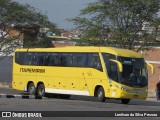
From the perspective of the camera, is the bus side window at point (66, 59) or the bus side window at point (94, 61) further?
the bus side window at point (66, 59)

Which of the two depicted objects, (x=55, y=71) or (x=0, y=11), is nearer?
(x=55, y=71)

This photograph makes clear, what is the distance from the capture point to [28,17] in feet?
186

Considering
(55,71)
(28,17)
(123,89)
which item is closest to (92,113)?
(123,89)

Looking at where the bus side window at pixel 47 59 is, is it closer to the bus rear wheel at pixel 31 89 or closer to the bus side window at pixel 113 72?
the bus rear wheel at pixel 31 89

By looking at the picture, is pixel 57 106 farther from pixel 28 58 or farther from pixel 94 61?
pixel 28 58

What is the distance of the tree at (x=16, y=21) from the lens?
184ft

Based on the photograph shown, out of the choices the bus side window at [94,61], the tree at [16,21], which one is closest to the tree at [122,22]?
the tree at [16,21]

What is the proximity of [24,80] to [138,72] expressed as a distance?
954 centimetres

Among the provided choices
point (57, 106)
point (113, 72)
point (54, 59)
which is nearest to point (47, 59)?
point (54, 59)

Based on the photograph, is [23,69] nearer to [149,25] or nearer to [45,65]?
[45,65]

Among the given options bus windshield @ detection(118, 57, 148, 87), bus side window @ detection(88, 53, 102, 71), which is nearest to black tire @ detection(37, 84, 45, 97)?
bus side window @ detection(88, 53, 102, 71)

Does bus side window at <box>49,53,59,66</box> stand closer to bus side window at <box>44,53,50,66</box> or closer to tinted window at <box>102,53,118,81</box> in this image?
bus side window at <box>44,53,50,66</box>

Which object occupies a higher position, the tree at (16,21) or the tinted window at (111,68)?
the tree at (16,21)

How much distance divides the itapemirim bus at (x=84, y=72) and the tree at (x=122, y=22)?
11.9 metres
